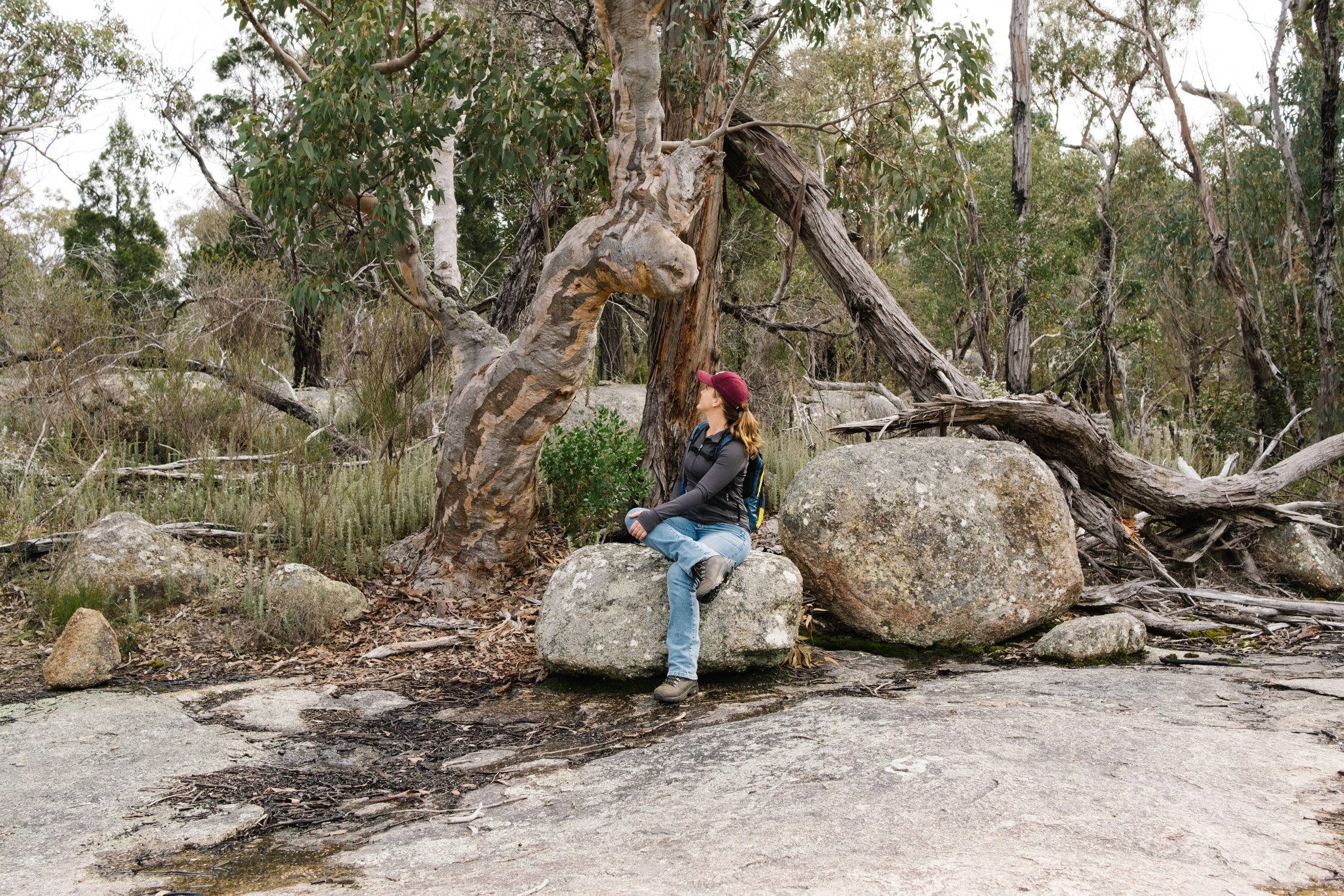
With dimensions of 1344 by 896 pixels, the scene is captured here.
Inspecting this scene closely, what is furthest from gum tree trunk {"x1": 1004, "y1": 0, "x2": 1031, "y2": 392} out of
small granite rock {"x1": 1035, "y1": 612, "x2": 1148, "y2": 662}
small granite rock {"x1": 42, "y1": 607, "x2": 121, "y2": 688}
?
small granite rock {"x1": 42, "y1": 607, "x2": 121, "y2": 688}

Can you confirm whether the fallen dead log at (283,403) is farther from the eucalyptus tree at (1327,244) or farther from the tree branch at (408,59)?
the eucalyptus tree at (1327,244)

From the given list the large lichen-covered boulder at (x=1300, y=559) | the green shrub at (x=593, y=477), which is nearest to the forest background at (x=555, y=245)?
the green shrub at (x=593, y=477)

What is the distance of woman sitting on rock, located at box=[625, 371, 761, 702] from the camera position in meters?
5.05

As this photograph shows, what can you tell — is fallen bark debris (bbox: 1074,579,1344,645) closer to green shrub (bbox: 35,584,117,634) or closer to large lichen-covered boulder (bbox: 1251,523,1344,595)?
large lichen-covered boulder (bbox: 1251,523,1344,595)

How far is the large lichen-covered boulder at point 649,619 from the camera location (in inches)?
207

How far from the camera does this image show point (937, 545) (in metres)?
5.88

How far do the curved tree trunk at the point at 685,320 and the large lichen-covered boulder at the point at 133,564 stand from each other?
3447mm

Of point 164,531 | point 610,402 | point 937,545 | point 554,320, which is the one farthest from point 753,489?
point 610,402

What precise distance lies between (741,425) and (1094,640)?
2.32m

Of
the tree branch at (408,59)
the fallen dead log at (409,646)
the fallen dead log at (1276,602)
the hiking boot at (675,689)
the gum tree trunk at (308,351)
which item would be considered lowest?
the fallen dead log at (409,646)

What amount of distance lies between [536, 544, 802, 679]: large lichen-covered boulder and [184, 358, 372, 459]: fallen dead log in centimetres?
413

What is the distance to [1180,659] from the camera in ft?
17.8

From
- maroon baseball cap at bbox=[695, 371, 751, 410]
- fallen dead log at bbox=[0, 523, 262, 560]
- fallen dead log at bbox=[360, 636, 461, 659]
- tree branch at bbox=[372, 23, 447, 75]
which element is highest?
tree branch at bbox=[372, 23, 447, 75]

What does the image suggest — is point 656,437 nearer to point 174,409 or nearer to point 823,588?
point 823,588
